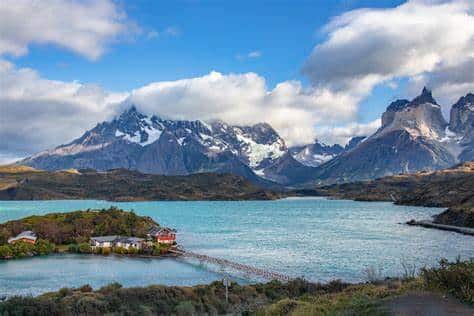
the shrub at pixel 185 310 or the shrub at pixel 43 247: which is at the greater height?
the shrub at pixel 185 310

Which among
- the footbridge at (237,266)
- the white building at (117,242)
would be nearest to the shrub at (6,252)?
the white building at (117,242)

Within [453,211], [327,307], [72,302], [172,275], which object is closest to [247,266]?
[172,275]

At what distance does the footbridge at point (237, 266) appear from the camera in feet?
178

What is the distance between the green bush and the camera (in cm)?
1267

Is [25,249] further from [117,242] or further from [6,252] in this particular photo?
[117,242]

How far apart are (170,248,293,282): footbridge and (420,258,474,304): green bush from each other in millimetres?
37041

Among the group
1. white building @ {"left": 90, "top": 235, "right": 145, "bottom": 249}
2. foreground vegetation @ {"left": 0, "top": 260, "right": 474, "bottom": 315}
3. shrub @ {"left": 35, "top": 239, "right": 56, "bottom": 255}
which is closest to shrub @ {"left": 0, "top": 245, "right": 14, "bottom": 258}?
shrub @ {"left": 35, "top": 239, "right": 56, "bottom": 255}

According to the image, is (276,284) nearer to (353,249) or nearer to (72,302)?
(72,302)

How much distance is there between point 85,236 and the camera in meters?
92.6

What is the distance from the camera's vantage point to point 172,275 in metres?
59.6

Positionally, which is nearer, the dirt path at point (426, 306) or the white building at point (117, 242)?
the dirt path at point (426, 306)

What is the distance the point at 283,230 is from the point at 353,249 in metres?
33.4

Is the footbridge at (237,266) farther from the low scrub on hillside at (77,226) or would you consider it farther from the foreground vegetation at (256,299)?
the low scrub on hillside at (77,226)

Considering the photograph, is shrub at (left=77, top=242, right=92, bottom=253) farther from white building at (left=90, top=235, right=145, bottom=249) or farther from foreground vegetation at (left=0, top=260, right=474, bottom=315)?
foreground vegetation at (left=0, top=260, right=474, bottom=315)
